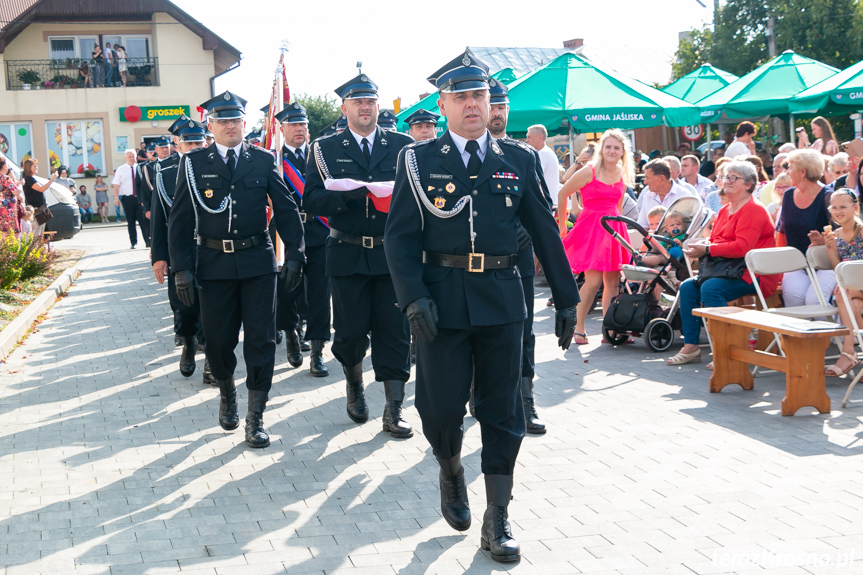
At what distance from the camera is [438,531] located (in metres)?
4.65

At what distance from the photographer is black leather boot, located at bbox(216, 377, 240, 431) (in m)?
6.62

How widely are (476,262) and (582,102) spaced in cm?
969

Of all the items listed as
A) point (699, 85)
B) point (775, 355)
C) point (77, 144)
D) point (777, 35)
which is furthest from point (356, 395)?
point (777, 35)

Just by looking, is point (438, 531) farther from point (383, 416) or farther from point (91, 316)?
point (91, 316)

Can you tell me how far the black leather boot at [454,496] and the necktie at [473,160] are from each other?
4.45 feet

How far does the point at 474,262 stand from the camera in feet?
14.4

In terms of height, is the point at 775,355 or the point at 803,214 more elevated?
the point at 803,214

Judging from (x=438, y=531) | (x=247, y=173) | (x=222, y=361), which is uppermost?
(x=247, y=173)

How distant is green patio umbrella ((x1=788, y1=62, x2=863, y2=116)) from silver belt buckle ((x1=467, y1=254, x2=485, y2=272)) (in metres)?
11.3

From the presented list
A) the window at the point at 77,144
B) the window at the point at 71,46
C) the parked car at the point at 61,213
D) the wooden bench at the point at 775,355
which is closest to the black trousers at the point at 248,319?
the wooden bench at the point at 775,355

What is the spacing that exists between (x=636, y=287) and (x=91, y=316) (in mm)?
7042

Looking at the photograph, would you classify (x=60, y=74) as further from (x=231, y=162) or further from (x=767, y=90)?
(x=231, y=162)

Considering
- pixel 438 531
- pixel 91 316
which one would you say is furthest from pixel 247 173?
pixel 91 316

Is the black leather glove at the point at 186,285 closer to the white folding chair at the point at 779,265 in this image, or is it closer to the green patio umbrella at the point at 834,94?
the white folding chair at the point at 779,265
